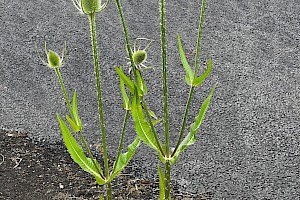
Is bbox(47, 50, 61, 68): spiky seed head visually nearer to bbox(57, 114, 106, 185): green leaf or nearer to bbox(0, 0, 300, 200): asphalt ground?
bbox(57, 114, 106, 185): green leaf

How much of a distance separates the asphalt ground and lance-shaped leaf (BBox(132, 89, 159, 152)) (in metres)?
1.26

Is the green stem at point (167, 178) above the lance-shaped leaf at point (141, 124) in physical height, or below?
below

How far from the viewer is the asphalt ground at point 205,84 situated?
281 cm

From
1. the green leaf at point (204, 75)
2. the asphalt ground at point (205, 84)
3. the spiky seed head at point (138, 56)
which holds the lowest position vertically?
the green leaf at point (204, 75)

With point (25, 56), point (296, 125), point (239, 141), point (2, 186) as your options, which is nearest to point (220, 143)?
point (239, 141)

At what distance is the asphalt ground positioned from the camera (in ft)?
9.21

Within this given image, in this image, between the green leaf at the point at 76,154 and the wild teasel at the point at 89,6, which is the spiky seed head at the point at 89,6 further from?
the green leaf at the point at 76,154

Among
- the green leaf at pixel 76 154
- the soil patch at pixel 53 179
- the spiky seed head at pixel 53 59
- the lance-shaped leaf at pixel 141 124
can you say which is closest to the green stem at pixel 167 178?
the lance-shaped leaf at pixel 141 124

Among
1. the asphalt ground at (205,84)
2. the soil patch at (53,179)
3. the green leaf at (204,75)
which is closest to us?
the green leaf at (204,75)

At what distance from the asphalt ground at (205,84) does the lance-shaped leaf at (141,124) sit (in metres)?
1.26

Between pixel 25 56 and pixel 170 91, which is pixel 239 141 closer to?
pixel 170 91

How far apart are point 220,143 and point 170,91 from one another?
562mm

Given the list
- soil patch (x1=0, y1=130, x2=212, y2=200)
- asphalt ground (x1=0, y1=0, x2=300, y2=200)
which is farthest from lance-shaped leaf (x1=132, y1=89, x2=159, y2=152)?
asphalt ground (x1=0, y1=0, x2=300, y2=200)

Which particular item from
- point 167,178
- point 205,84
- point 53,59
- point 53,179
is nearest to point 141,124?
point 167,178
